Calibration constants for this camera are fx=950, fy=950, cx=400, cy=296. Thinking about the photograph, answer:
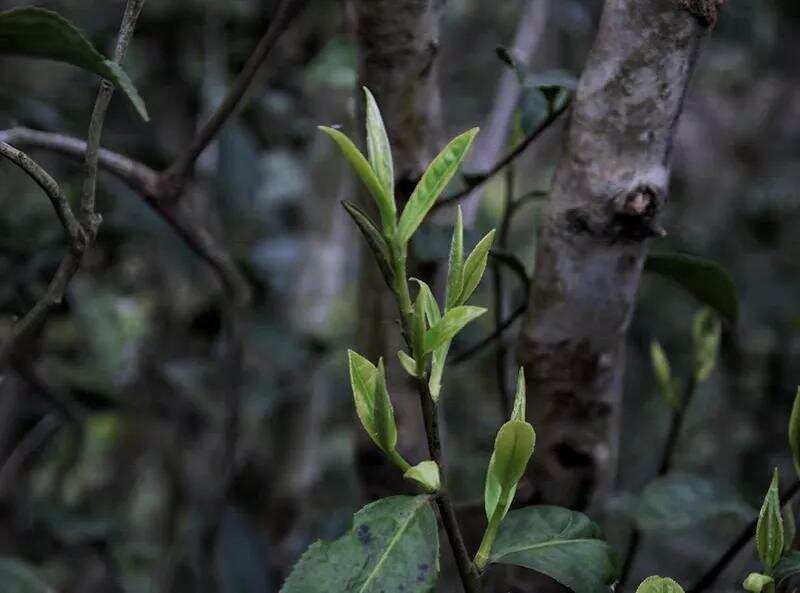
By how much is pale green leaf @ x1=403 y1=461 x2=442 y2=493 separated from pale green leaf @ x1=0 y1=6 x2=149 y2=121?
0.72 ft

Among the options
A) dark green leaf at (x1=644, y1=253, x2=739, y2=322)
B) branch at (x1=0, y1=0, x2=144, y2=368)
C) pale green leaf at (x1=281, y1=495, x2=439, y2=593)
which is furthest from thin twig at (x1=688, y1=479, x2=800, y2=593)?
branch at (x1=0, y1=0, x2=144, y2=368)

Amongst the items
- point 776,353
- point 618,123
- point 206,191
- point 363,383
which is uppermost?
point 618,123

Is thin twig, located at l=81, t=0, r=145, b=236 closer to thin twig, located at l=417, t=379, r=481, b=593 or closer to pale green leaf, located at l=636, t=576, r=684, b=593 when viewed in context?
thin twig, located at l=417, t=379, r=481, b=593

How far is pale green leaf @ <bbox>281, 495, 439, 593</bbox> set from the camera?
1.39ft

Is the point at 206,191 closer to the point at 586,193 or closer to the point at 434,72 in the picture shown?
the point at 434,72

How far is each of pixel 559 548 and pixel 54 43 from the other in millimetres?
368

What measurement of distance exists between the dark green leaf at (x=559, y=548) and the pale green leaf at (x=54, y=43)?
11.0 inches

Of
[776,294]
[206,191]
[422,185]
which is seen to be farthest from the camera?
[776,294]

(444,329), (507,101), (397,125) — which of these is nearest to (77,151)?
(397,125)

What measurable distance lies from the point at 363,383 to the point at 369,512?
0.20ft

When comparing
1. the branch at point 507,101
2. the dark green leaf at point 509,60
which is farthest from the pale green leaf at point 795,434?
the branch at point 507,101

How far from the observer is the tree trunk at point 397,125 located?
0.61 meters

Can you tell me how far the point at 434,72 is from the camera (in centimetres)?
64

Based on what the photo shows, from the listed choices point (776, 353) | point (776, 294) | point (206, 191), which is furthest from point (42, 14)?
point (776, 294)
